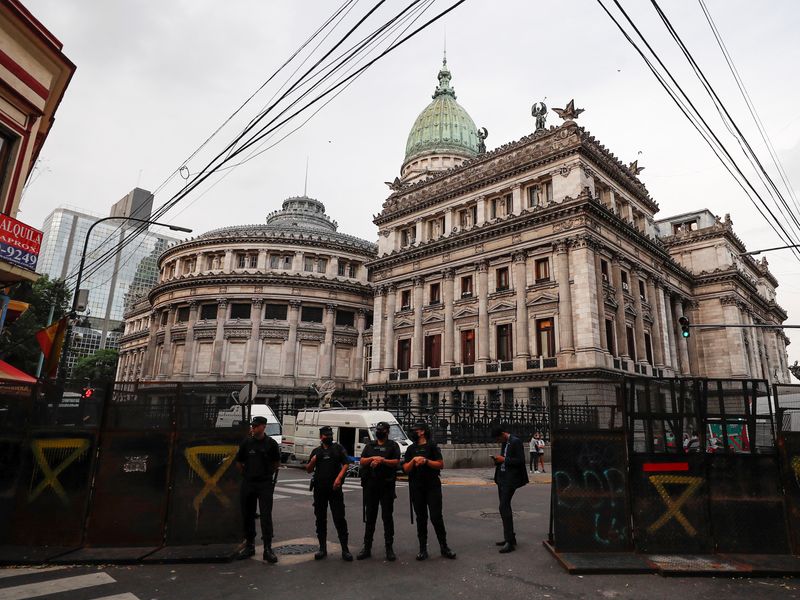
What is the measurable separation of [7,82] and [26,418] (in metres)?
8.45

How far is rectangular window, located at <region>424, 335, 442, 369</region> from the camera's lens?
3944 cm

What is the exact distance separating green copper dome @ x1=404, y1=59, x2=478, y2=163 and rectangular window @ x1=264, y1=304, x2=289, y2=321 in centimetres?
2284

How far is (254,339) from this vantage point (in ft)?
165

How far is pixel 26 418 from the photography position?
8031 millimetres

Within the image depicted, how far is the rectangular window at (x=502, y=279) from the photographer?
3696 centimetres

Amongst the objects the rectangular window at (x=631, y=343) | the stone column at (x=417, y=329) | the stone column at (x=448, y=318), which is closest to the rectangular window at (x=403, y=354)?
the stone column at (x=417, y=329)

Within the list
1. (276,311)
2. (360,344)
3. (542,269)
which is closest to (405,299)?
(360,344)

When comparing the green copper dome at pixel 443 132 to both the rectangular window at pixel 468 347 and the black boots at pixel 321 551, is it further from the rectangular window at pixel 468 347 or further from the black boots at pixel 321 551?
the black boots at pixel 321 551

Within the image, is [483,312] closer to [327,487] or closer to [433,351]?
[433,351]

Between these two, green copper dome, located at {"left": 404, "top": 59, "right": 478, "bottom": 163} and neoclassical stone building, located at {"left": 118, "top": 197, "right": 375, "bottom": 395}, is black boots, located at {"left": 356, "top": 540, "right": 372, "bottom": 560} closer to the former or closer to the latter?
neoclassical stone building, located at {"left": 118, "top": 197, "right": 375, "bottom": 395}

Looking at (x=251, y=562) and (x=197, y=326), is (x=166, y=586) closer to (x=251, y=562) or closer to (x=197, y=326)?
(x=251, y=562)

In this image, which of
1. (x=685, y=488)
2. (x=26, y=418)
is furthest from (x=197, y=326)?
(x=685, y=488)

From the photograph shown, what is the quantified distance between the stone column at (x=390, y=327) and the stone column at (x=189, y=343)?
2170 centimetres

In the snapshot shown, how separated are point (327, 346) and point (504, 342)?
70.7ft
